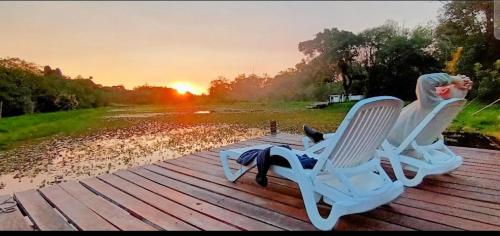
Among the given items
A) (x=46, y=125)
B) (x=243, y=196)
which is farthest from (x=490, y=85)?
(x=46, y=125)

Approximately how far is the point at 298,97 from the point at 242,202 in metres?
5.95

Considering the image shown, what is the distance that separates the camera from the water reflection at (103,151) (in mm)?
3539

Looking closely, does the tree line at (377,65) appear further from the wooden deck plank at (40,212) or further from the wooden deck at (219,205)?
the wooden deck at (219,205)

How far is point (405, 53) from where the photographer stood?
8125 mm

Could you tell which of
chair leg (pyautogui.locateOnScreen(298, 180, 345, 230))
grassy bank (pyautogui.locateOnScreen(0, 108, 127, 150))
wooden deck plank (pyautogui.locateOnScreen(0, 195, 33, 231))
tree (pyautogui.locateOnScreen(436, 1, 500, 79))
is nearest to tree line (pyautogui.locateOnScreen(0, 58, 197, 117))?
grassy bank (pyautogui.locateOnScreen(0, 108, 127, 150))

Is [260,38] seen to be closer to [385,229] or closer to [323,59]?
[323,59]

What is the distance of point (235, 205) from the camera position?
6.98 ft

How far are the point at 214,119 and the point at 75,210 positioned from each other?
581 cm

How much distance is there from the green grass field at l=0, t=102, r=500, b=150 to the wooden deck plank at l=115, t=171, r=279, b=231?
2.13 metres

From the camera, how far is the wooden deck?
5.98 ft

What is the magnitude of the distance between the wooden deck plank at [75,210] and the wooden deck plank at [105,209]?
0.03 metres

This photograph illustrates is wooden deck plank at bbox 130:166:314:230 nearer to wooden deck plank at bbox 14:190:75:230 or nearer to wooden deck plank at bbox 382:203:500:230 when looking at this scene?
wooden deck plank at bbox 382:203:500:230

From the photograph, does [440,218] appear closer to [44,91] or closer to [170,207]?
[170,207]

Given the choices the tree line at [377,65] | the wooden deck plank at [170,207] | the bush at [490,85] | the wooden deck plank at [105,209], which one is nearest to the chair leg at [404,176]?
the wooden deck plank at [170,207]
